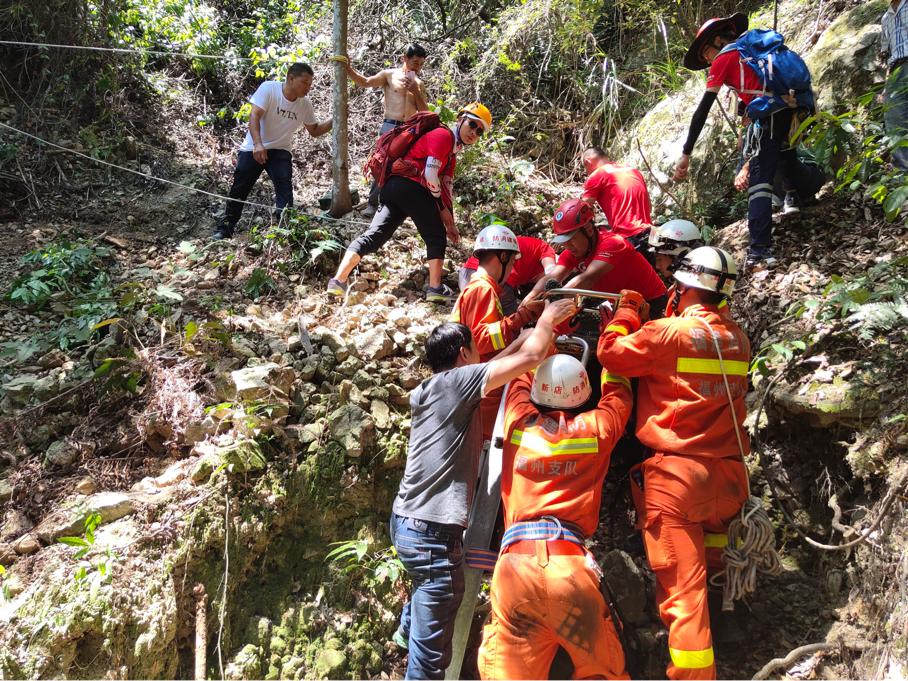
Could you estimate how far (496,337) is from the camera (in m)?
3.82

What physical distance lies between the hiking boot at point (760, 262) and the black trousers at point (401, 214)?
2.48 meters

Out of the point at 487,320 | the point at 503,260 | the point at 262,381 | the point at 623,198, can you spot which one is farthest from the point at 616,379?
the point at 262,381

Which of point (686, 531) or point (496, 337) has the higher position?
point (496, 337)

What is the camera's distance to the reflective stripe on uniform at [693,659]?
2867 millimetres

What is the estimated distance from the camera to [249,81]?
27.9ft

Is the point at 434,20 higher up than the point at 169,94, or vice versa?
the point at 434,20

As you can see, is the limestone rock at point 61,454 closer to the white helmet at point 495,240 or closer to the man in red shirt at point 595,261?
the white helmet at point 495,240

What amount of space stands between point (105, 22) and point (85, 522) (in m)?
6.85

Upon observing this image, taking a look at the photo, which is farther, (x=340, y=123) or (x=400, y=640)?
(x=340, y=123)

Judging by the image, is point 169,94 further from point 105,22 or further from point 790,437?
point 790,437

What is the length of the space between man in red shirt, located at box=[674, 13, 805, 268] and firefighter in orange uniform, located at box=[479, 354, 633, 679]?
2.39 m

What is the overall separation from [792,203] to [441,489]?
13.2 ft

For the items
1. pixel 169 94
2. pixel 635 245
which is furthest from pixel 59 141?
pixel 635 245

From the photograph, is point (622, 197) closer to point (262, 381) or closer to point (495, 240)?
point (495, 240)
